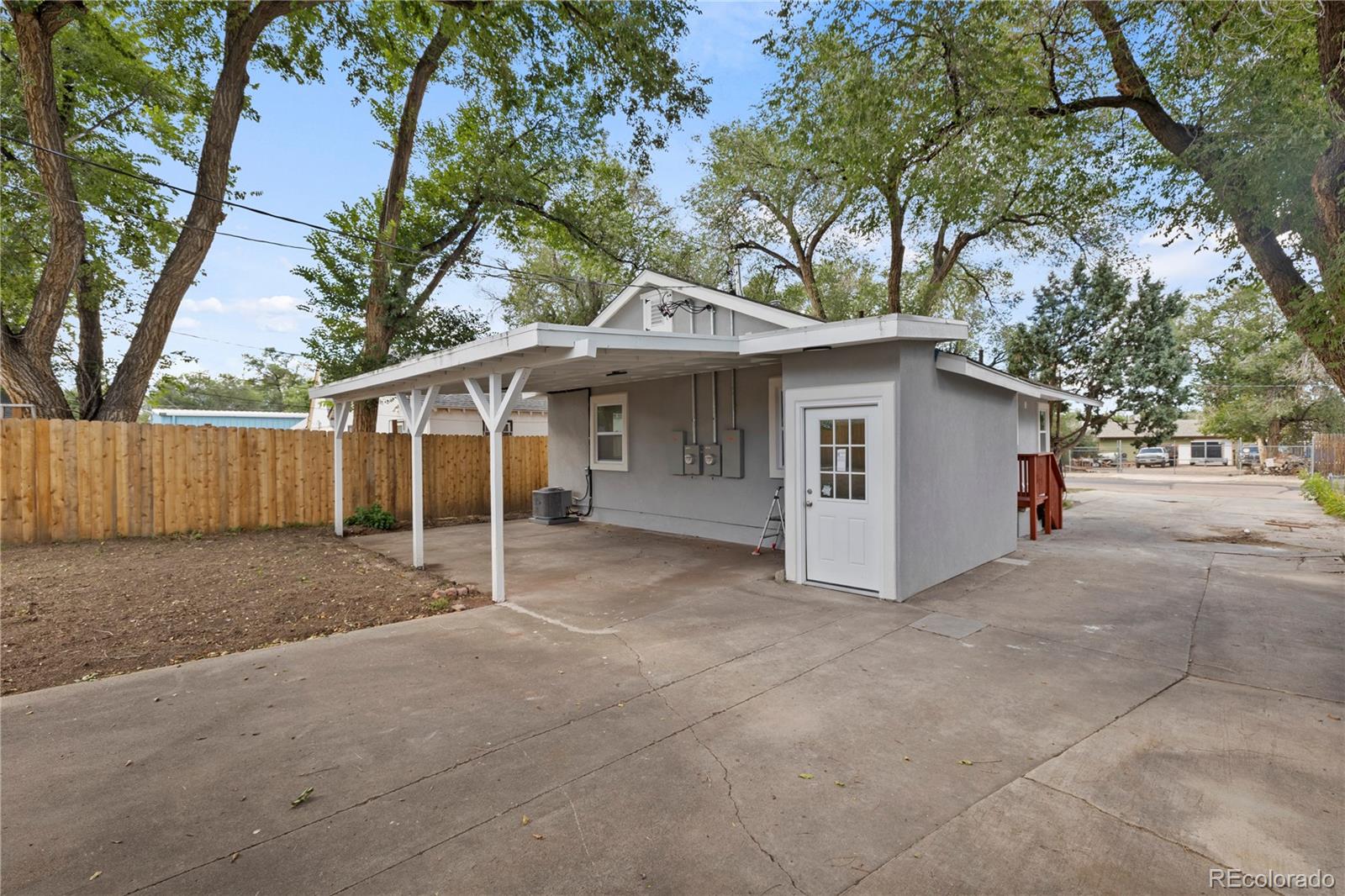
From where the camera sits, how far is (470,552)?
818 centimetres

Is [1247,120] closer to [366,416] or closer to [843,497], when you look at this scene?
[843,497]

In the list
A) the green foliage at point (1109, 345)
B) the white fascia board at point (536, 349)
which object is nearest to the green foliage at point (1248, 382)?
the green foliage at point (1109, 345)

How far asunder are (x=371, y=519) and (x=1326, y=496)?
19.3 metres

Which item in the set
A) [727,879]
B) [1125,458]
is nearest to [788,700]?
[727,879]

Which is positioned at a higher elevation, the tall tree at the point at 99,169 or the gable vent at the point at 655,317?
the tall tree at the point at 99,169

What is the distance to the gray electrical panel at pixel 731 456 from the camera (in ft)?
27.2

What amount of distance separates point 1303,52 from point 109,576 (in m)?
12.8

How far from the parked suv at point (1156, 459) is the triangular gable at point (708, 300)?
37.5 meters

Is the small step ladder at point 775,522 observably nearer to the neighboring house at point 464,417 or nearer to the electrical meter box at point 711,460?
the electrical meter box at point 711,460

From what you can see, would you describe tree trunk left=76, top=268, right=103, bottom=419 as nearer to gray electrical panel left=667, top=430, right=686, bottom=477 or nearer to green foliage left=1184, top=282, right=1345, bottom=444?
gray electrical panel left=667, top=430, right=686, bottom=477

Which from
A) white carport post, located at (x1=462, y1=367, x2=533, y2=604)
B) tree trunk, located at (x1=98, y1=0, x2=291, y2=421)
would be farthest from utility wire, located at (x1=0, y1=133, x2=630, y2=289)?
white carport post, located at (x1=462, y1=367, x2=533, y2=604)

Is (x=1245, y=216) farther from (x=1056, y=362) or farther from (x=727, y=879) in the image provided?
(x=1056, y=362)

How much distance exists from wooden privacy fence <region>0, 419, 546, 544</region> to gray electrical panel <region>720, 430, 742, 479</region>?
5.86 meters

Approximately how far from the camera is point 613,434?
1058 cm
